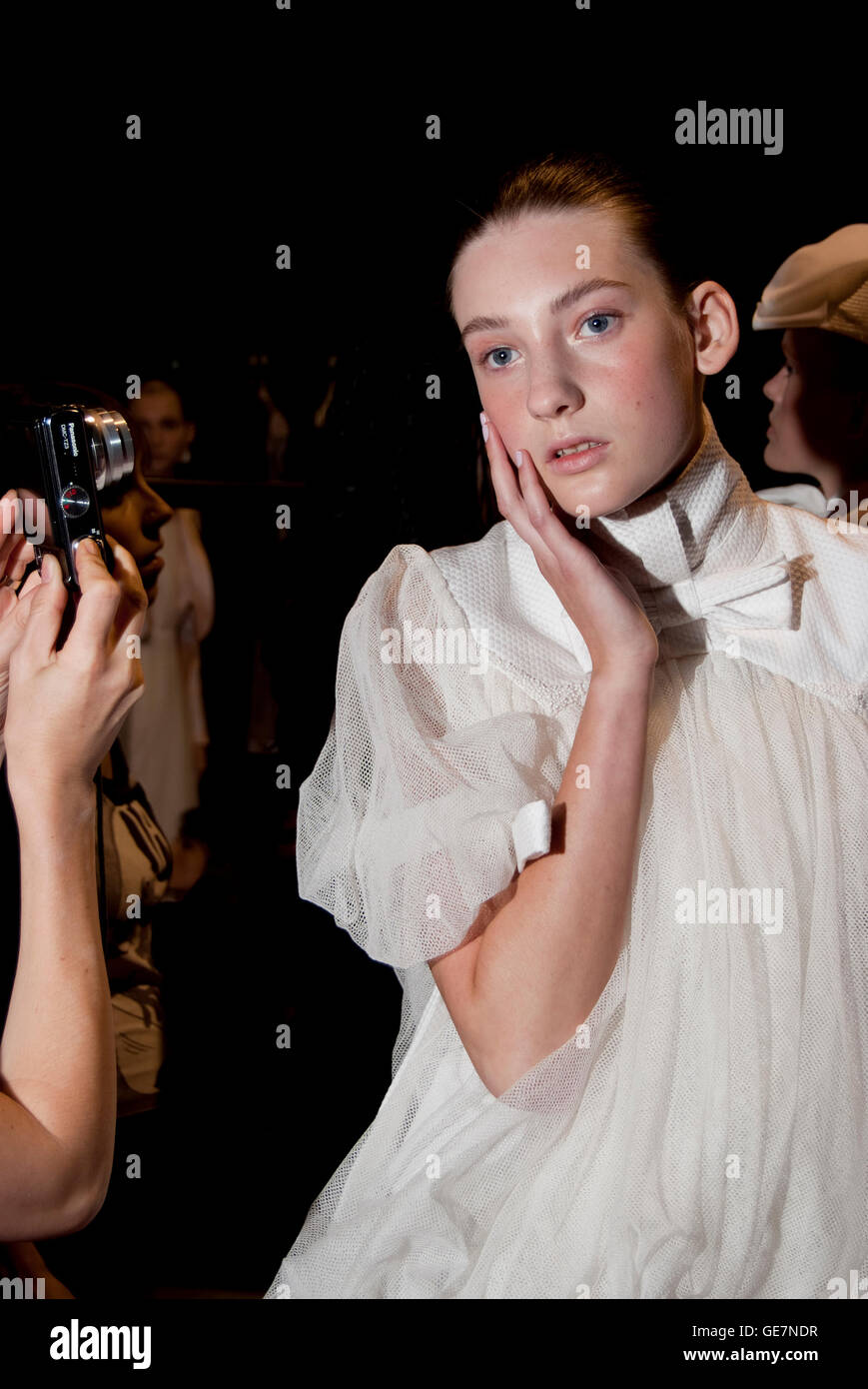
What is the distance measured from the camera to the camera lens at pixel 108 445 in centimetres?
99

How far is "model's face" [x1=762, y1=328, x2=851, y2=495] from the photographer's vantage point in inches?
76.0

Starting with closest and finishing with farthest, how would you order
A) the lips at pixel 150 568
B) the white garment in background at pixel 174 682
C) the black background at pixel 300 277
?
the black background at pixel 300 277
the lips at pixel 150 568
the white garment in background at pixel 174 682

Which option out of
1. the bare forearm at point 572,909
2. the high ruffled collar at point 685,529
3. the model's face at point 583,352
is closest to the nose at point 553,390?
the model's face at point 583,352

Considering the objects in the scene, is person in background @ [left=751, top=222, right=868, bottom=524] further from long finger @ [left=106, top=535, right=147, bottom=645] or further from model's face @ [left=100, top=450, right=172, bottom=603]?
long finger @ [left=106, top=535, right=147, bottom=645]

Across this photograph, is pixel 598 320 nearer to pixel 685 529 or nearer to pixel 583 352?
pixel 583 352

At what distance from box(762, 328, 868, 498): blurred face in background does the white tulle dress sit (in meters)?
0.78

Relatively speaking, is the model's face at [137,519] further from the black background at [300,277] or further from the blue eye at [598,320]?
the blue eye at [598,320]

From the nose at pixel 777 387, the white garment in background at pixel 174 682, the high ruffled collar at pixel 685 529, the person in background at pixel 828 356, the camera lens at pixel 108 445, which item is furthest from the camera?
the white garment in background at pixel 174 682

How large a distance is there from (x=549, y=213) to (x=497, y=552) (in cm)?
32

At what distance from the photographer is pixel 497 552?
3.96 feet

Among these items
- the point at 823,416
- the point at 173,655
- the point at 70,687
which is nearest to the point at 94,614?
the point at 70,687

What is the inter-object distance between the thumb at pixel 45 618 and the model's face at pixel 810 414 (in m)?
1.35
